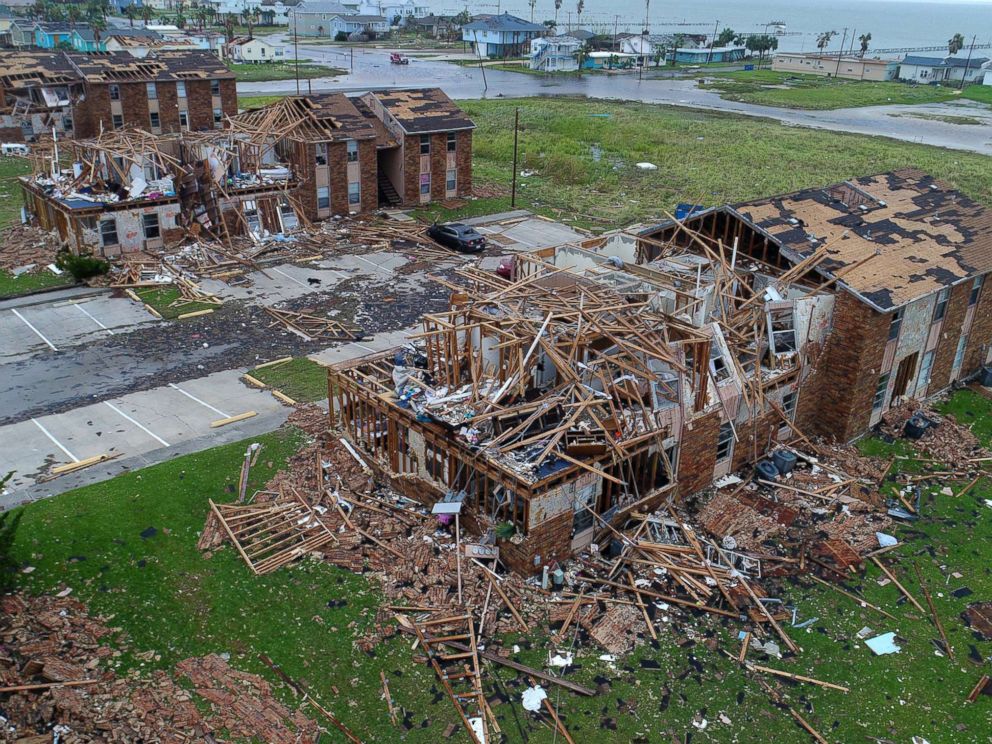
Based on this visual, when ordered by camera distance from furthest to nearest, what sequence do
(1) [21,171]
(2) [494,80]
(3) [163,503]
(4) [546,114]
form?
1. (2) [494,80]
2. (4) [546,114]
3. (1) [21,171]
4. (3) [163,503]

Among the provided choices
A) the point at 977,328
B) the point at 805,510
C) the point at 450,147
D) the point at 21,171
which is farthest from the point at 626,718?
the point at 21,171

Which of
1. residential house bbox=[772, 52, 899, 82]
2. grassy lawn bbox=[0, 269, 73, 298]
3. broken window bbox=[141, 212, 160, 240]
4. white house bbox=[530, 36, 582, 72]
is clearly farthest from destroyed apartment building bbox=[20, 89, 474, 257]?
residential house bbox=[772, 52, 899, 82]

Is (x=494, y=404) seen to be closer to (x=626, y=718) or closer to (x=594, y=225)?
(x=626, y=718)

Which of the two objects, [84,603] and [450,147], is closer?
[84,603]

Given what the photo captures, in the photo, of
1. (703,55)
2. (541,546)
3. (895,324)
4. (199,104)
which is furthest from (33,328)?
(703,55)

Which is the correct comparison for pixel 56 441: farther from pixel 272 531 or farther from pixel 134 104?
pixel 134 104

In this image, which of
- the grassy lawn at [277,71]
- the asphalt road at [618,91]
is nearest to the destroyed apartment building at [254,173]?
the asphalt road at [618,91]

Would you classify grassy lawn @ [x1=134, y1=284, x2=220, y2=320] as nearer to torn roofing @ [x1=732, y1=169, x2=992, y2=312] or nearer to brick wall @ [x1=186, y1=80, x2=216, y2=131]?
torn roofing @ [x1=732, y1=169, x2=992, y2=312]
